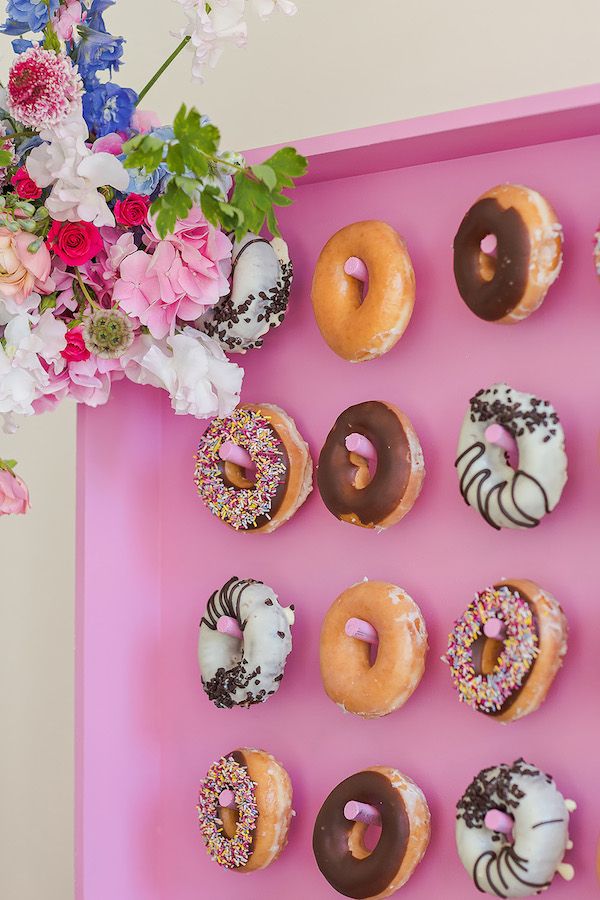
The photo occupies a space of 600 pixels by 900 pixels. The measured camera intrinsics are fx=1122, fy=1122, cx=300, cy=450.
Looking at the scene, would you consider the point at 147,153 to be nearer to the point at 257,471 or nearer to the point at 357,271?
the point at 357,271

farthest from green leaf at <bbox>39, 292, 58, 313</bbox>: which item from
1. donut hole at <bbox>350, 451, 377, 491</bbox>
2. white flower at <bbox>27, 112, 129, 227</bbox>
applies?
donut hole at <bbox>350, 451, 377, 491</bbox>

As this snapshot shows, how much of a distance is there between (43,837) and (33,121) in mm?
1295

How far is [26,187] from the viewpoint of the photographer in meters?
1.37

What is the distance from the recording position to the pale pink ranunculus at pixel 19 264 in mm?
1354

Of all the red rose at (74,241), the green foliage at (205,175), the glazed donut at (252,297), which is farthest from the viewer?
the glazed donut at (252,297)

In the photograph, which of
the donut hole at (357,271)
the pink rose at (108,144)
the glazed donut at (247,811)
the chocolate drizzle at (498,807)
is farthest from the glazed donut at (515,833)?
the pink rose at (108,144)

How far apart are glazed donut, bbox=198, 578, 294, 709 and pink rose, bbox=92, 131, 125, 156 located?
0.58 meters

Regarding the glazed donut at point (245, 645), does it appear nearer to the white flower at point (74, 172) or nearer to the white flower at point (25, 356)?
the white flower at point (25, 356)

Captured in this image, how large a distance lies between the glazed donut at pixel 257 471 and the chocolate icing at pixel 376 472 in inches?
2.0

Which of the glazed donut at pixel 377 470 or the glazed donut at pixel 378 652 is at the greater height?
the glazed donut at pixel 377 470

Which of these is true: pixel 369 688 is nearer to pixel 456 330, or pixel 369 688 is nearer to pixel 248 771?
pixel 248 771

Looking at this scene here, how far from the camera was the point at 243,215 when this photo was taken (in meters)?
1.23

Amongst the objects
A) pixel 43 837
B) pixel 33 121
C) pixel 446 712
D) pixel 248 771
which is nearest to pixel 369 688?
pixel 446 712

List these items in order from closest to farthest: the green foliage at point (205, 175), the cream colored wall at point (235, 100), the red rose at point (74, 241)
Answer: the green foliage at point (205, 175) → the red rose at point (74, 241) → the cream colored wall at point (235, 100)
